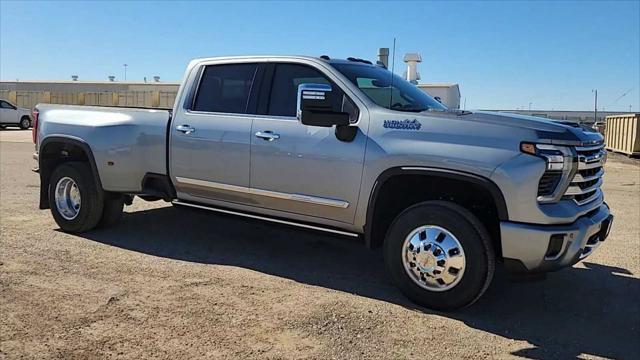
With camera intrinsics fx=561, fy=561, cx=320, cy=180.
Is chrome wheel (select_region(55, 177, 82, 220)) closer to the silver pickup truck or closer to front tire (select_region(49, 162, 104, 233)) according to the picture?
front tire (select_region(49, 162, 104, 233))

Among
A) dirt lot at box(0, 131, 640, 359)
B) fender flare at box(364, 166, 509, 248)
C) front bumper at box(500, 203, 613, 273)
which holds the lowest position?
dirt lot at box(0, 131, 640, 359)

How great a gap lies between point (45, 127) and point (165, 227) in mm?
1876

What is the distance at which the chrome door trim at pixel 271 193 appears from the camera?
4.91 m

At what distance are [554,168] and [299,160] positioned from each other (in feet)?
6.98

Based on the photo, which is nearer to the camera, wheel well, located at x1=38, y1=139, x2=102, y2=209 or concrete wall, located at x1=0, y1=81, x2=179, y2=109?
wheel well, located at x1=38, y1=139, x2=102, y2=209

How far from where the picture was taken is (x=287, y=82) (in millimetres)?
5441

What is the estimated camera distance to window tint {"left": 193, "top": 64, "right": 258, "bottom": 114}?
18.6 ft

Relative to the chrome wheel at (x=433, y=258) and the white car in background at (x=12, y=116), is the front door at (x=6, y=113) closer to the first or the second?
the white car in background at (x=12, y=116)

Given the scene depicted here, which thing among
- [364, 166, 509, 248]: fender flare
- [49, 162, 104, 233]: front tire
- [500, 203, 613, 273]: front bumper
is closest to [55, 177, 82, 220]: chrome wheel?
[49, 162, 104, 233]: front tire

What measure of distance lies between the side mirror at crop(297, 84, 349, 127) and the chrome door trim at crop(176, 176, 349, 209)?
670 millimetres

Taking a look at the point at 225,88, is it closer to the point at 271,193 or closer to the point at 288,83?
the point at 288,83

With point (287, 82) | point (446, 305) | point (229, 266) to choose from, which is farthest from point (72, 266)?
point (446, 305)

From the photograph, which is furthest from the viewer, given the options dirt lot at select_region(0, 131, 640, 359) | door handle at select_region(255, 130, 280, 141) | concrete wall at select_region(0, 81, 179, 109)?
concrete wall at select_region(0, 81, 179, 109)

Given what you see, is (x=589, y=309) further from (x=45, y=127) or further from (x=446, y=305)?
(x=45, y=127)
